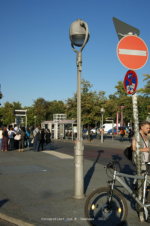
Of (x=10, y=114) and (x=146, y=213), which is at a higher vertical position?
(x=10, y=114)

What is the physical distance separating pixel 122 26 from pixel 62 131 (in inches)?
1169

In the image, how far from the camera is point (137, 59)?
421 cm

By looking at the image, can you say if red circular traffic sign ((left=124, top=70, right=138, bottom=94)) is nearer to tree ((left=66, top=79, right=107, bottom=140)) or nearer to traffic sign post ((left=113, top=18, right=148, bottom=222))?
traffic sign post ((left=113, top=18, right=148, bottom=222))

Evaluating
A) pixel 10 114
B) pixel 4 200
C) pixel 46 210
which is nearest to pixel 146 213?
pixel 46 210

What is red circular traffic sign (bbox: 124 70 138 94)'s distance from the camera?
168 inches

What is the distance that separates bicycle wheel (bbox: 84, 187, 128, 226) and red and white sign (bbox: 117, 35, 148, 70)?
2.05 metres

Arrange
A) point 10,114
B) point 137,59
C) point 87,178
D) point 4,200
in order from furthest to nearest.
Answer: point 10,114 → point 87,178 → point 4,200 → point 137,59

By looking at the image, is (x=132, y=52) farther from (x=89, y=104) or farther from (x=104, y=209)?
(x=89, y=104)

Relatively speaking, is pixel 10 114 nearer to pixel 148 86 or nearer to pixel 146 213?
pixel 148 86

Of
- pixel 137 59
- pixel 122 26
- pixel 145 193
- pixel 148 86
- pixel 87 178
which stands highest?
pixel 148 86

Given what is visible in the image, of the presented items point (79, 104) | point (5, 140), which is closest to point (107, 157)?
point (5, 140)

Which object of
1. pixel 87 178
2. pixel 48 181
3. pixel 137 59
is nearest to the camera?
pixel 137 59

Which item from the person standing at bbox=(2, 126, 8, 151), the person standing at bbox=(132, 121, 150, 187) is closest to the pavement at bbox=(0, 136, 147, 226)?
the person standing at bbox=(132, 121, 150, 187)

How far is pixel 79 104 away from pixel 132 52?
1829 millimetres
